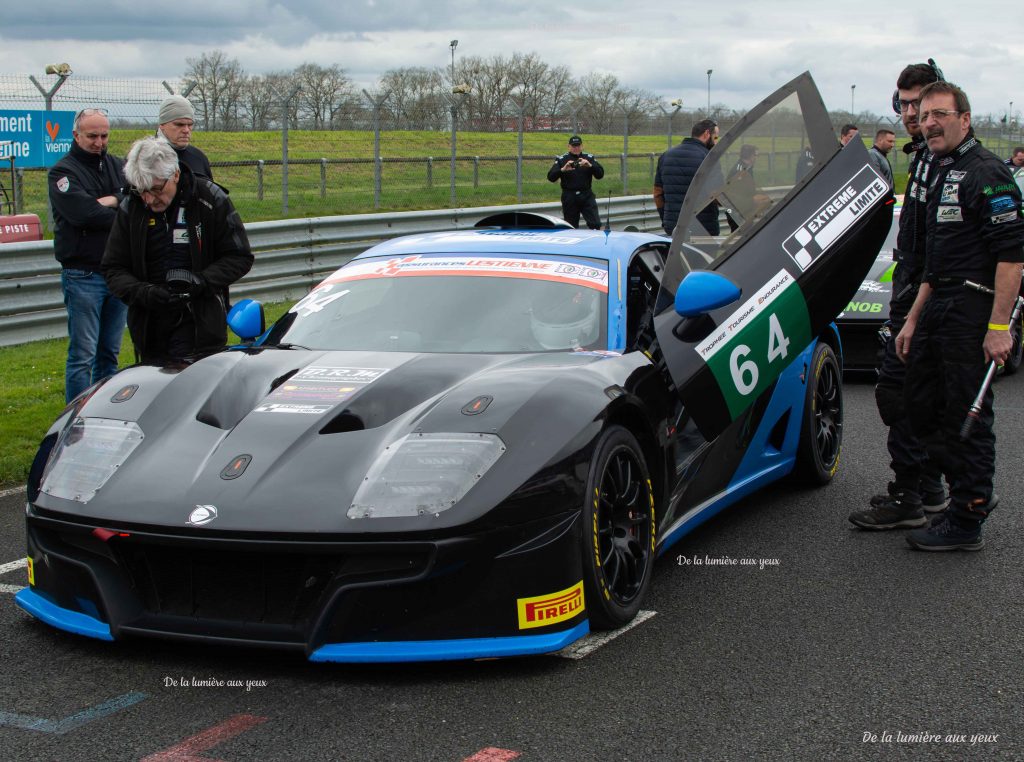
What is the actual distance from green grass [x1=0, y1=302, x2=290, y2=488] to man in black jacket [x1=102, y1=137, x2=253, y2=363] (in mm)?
311

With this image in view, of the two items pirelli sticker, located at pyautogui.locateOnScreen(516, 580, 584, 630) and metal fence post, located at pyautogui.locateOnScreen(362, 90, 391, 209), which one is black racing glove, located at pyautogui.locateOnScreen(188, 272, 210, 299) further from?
metal fence post, located at pyautogui.locateOnScreen(362, 90, 391, 209)

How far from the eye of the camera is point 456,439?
3.82m

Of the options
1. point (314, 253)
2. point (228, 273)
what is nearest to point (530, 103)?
point (314, 253)

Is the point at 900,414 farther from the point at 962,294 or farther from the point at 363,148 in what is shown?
the point at 363,148

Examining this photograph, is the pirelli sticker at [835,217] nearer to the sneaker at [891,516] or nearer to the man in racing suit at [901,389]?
the man in racing suit at [901,389]

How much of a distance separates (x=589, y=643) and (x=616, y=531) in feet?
1.30

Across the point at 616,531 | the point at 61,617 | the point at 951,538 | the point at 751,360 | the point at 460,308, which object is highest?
the point at 460,308

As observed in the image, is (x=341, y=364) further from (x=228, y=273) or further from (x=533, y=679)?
(x=228, y=273)

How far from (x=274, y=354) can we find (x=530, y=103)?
18042mm

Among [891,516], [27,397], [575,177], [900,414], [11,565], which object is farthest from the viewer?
[575,177]

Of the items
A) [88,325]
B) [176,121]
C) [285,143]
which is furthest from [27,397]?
[285,143]

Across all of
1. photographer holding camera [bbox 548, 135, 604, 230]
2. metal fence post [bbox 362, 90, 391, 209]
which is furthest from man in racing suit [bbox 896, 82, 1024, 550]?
metal fence post [bbox 362, 90, 391, 209]

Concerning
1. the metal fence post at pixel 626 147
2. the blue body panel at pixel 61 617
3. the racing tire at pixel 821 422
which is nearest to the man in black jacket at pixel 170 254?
the blue body panel at pixel 61 617

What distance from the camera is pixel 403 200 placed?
2016 centimetres
